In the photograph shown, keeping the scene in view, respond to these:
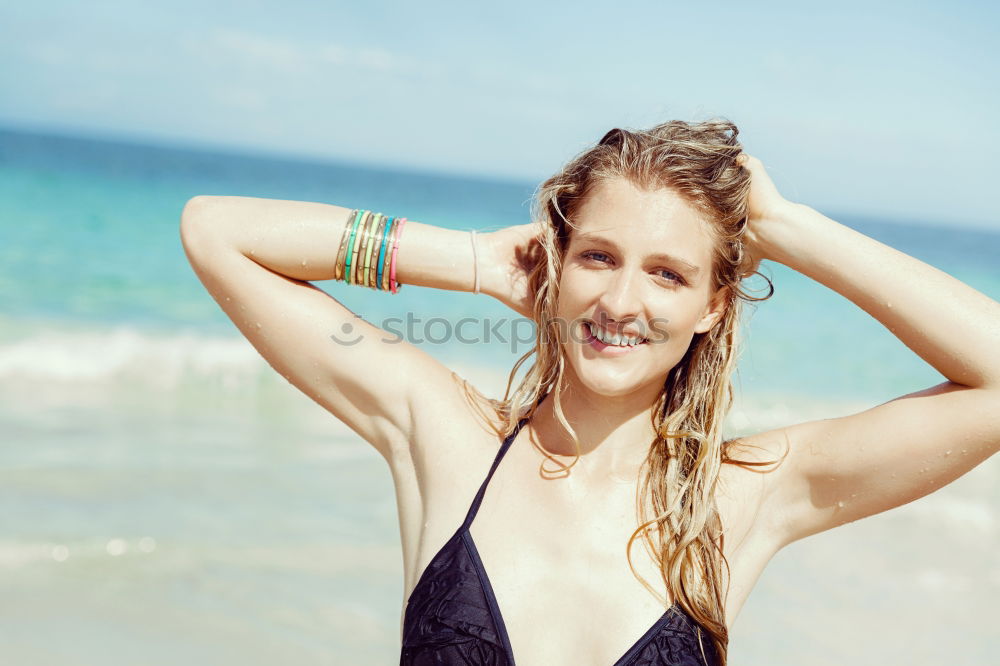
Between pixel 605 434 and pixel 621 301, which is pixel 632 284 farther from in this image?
pixel 605 434

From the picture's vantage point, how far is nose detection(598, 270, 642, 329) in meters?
2.32

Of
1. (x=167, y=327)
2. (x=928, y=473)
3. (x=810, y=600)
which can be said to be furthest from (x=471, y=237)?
(x=167, y=327)

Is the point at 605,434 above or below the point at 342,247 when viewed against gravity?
below

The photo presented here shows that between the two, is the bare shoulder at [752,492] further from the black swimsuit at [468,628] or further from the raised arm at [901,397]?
the black swimsuit at [468,628]

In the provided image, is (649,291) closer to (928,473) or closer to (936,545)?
(928,473)

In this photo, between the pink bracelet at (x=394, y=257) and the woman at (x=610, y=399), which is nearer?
the woman at (x=610, y=399)

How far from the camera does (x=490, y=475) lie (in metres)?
2.51

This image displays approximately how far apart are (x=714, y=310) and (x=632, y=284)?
37cm

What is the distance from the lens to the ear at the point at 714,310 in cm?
257

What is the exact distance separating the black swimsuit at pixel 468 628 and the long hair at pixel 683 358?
0.24 feet

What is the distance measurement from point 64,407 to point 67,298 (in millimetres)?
5273

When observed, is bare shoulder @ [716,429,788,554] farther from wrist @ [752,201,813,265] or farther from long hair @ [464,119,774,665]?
wrist @ [752,201,813,265]

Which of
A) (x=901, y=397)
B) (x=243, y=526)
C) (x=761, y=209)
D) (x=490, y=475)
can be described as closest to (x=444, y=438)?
(x=490, y=475)

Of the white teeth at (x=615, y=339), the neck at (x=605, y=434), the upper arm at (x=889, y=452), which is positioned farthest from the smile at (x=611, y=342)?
the upper arm at (x=889, y=452)
